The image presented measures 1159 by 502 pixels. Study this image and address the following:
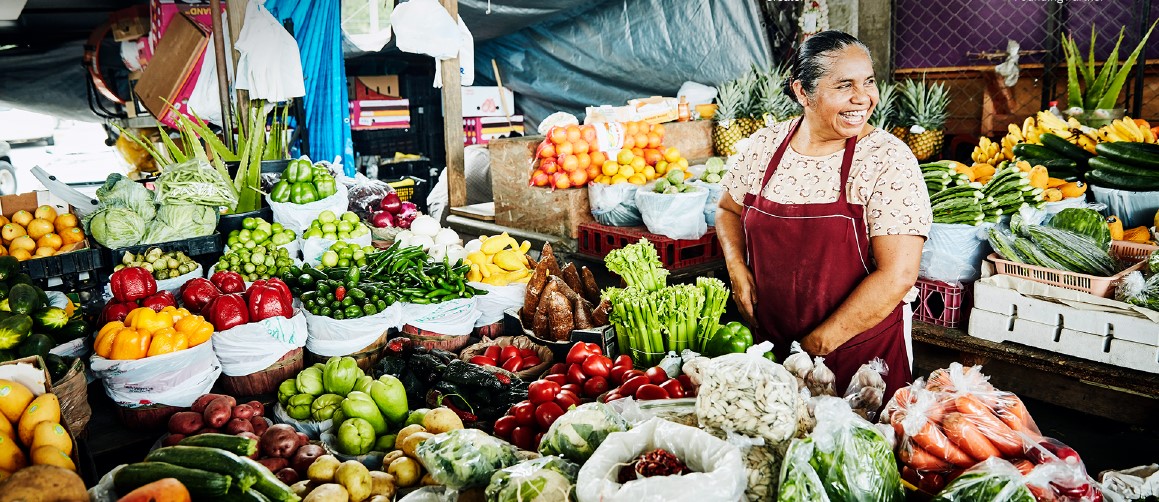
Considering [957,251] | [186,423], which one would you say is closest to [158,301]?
[186,423]

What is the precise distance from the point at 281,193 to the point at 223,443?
3.19 m

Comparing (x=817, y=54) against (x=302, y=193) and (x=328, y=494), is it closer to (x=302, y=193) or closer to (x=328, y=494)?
(x=328, y=494)

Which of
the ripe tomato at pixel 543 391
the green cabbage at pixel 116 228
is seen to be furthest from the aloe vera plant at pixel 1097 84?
the green cabbage at pixel 116 228

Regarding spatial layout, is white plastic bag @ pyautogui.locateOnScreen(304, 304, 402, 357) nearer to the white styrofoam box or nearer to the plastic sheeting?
the white styrofoam box

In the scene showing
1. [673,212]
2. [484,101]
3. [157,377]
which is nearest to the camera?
[157,377]

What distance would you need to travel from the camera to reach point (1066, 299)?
3.41 metres

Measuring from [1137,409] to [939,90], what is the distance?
3.56 m

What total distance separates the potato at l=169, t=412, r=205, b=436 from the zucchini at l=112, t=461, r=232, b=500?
81 cm

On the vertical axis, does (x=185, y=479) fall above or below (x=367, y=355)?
above

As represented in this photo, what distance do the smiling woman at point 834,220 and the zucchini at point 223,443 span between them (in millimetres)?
1913

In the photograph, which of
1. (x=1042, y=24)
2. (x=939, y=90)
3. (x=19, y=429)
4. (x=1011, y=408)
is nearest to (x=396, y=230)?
(x=19, y=429)

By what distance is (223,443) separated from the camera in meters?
1.99

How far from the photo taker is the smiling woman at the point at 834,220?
2.43m

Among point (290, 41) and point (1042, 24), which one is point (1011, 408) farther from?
point (1042, 24)
